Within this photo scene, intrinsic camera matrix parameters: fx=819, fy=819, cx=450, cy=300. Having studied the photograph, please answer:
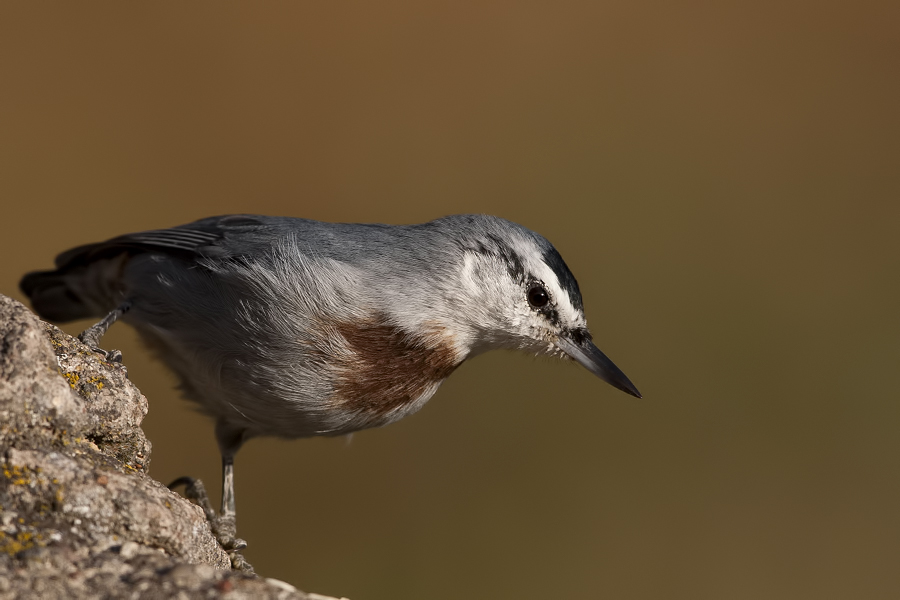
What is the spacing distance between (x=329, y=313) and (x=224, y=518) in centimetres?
130

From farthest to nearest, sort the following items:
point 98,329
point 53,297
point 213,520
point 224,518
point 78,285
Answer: point 53,297, point 78,285, point 224,518, point 213,520, point 98,329

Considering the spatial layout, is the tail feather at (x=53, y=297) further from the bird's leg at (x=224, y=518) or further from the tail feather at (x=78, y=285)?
the bird's leg at (x=224, y=518)

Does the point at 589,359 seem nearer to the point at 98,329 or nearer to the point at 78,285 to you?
the point at 98,329

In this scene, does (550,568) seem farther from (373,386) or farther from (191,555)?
(191,555)

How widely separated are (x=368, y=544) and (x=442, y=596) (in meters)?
0.69

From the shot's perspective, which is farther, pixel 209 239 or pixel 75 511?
pixel 209 239

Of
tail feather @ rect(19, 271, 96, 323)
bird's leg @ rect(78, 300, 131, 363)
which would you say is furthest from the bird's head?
tail feather @ rect(19, 271, 96, 323)

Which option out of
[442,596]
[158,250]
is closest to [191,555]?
[158,250]

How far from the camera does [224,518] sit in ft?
12.6

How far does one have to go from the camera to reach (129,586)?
1769mm

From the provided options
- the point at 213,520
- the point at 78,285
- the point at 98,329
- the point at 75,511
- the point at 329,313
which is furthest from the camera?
the point at 78,285

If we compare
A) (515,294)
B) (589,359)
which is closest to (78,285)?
(515,294)

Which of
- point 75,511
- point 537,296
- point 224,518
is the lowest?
point 224,518

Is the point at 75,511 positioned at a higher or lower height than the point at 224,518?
higher
